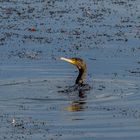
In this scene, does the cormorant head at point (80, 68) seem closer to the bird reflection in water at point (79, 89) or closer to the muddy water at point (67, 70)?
the bird reflection in water at point (79, 89)

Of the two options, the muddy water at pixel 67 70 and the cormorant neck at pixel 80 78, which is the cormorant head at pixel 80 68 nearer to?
the cormorant neck at pixel 80 78

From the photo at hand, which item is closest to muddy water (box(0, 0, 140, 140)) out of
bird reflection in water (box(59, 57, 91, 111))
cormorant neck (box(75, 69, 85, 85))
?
bird reflection in water (box(59, 57, 91, 111))

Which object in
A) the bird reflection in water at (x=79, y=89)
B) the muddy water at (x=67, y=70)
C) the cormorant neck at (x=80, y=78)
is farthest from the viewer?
the cormorant neck at (x=80, y=78)

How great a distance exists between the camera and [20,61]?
2595cm

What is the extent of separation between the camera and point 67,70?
24.8m

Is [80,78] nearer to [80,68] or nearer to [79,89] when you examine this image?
[80,68]

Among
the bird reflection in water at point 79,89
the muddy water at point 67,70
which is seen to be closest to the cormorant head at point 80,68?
the bird reflection in water at point 79,89

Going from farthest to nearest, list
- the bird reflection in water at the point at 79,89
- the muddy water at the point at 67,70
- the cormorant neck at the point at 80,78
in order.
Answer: the cormorant neck at the point at 80,78 → the bird reflection in water at the point at 79,89 → the muddy water at the point at 67,70

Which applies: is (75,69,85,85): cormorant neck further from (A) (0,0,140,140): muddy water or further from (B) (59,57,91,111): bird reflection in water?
(A) (0,0,140,140): muddy water

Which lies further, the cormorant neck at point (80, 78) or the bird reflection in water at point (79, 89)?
the cormorant neck at point (80, 78)

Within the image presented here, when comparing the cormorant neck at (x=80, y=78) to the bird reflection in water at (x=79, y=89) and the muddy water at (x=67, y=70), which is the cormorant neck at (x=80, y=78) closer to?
the bird reflection in water at (x=79, y=89)

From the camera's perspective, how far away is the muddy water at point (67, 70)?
676 inches

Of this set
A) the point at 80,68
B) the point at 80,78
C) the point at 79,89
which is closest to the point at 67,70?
the point at 80,68

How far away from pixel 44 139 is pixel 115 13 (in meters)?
22.8
